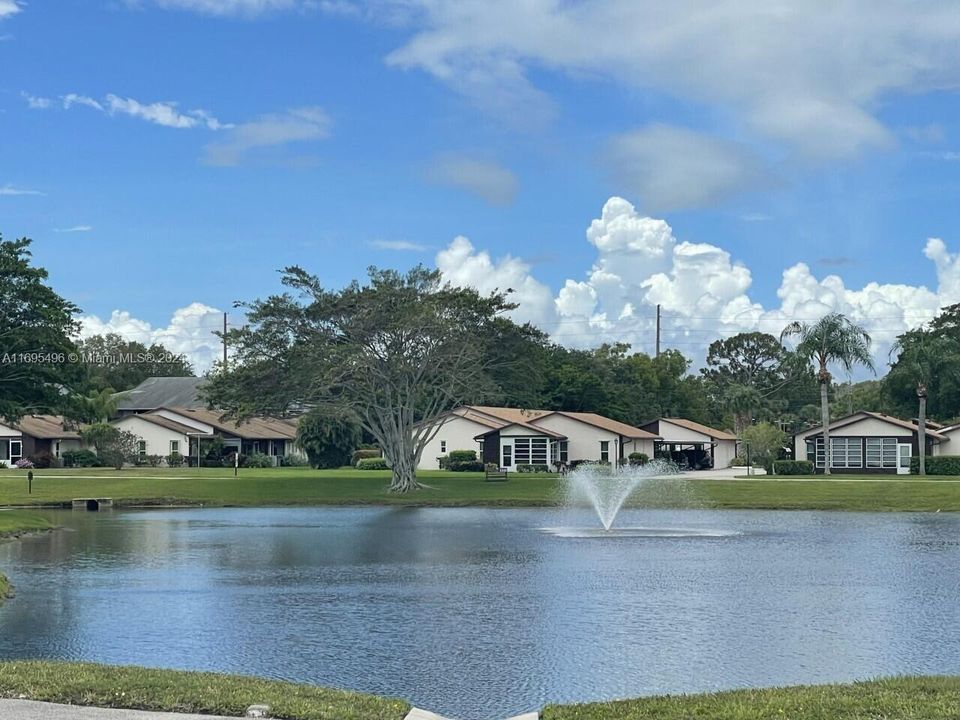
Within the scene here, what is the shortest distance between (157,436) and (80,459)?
6.84 meters

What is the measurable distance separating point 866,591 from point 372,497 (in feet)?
120

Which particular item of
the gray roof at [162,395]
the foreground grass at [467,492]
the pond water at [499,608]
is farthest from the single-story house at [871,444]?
the gray roof at [162,395]

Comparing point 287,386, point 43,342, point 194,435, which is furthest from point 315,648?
point 194,435

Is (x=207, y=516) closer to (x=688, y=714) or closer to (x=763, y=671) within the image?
(x=763, y=671)

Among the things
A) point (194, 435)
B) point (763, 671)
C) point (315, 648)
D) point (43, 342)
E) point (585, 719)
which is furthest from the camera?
point (194, 435)

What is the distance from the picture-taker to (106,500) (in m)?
57.5

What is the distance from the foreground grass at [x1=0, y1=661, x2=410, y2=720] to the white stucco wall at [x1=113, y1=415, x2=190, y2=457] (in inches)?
3204

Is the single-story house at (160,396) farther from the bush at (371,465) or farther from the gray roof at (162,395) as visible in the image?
the bush at (371,465)

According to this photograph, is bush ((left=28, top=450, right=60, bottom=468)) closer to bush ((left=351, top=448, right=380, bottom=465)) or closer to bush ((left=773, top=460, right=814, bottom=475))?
bush ((left=351, top=448, right=380, bottom=465))

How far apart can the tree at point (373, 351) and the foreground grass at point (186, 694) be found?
46.0m

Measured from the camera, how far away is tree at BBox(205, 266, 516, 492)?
61438 mm

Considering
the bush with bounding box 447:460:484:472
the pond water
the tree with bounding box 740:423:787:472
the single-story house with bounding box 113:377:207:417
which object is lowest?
the pond water

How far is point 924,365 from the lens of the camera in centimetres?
7969

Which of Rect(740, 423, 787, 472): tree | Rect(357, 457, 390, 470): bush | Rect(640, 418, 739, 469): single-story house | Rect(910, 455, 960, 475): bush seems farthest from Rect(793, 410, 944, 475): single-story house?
Rect(357, 457, 390, 470): bush
